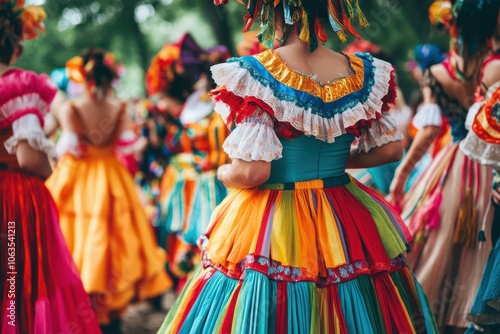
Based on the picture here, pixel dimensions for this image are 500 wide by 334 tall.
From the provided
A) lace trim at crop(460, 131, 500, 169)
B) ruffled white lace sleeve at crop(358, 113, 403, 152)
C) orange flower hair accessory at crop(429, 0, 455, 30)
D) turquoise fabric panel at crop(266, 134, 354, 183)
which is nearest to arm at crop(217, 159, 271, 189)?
turquoise fabric panel at crop(266, 134, 354, 183)

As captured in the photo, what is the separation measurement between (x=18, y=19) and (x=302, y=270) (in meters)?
2.03

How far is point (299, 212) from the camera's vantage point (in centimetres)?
270

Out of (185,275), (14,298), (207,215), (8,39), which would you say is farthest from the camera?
(185,275)

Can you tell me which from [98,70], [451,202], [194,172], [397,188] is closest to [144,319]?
[194,172]

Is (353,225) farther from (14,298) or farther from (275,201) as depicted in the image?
(14,298)

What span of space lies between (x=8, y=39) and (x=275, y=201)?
5.58 feet

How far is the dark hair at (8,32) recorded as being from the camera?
11.4 feet

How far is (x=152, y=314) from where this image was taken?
6.36 metres

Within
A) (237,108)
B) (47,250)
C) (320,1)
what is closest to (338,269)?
(237,108)

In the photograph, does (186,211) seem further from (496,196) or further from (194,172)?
(496,196)

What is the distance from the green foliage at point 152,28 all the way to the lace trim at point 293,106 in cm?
481

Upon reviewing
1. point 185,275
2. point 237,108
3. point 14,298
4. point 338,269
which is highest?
point 237,108

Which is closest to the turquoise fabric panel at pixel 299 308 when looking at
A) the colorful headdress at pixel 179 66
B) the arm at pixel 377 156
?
the arm at pixel 377 156

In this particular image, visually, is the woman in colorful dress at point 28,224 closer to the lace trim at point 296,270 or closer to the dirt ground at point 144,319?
the lace trim at point 296,270
